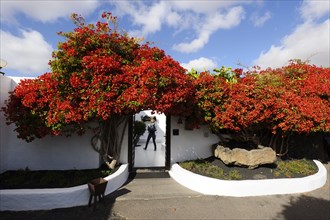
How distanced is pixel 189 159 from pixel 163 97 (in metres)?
3.14

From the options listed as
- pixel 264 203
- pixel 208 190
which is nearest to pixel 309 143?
pixel 264 203

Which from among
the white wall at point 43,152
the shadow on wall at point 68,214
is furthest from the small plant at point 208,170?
the white wall at point 43,152

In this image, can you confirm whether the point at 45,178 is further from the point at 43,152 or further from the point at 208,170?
the point at 208,170

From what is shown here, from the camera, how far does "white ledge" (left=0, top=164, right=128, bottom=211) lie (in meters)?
4.46

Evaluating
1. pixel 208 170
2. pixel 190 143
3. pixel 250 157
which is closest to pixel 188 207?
pixel 208 170

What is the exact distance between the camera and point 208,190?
5.51 meters

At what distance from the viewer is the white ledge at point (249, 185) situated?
17.6 ft

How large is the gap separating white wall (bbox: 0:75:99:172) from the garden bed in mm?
278

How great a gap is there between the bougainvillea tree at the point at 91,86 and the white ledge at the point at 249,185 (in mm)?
2212

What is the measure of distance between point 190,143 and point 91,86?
4.02m

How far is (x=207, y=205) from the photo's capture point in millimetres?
4855

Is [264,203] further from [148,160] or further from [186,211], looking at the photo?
[148,160]

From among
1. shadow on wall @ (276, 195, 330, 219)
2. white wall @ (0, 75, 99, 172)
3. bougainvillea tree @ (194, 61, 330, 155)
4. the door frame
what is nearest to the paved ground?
shadow on wall @ (276, 195, 330, 219)

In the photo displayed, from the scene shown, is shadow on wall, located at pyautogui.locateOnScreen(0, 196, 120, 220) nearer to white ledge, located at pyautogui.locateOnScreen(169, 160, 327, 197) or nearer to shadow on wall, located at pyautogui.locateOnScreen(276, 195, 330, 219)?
white ledge, located at pyautogui.locateOnScreen(169, 160, 327, 197)
